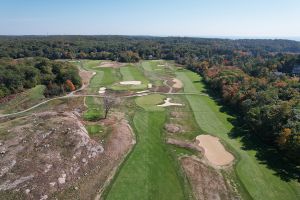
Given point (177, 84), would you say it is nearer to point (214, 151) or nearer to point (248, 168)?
point (214, 151)

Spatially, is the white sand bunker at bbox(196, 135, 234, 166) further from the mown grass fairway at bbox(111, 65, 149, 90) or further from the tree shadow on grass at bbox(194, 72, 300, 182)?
the mown grass fairway at bbox(111, 65, 149, 90)

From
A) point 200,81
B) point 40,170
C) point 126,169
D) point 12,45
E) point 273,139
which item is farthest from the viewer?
point 12,45

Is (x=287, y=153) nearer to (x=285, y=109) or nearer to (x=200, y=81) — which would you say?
(x=285, y=109)

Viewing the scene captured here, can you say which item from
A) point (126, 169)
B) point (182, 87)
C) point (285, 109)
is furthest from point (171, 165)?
point (182, 87)

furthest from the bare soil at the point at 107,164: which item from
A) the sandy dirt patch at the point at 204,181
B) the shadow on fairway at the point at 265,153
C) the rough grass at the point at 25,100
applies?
the rough grass at the point at 25,100

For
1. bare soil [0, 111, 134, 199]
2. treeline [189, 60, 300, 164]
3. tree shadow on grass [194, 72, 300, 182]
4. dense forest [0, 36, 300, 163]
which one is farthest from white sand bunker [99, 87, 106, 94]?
tree shadow on grass [194, 72, 300, 182]

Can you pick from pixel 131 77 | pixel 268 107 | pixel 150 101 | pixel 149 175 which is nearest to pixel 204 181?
pixel 149 175

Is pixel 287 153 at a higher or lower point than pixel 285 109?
lower
